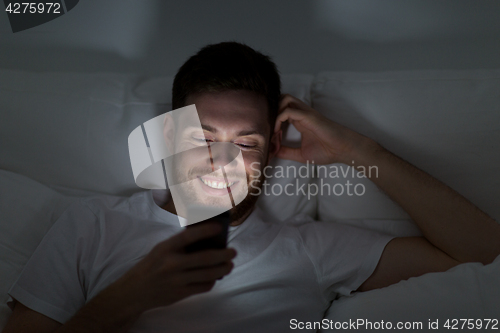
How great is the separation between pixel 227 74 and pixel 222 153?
221mm

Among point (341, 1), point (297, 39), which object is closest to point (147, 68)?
point (297, 39)

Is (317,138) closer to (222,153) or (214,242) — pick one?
(222,153)

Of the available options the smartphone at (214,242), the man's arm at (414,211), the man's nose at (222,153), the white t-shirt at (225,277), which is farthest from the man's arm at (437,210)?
the smartphone at (214,242)

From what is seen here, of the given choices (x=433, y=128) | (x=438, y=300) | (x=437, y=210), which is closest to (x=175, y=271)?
(x=438, y=300)

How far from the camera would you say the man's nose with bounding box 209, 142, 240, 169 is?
0.94 meters

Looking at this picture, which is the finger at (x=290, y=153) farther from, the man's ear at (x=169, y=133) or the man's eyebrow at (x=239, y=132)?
the man's ear at (x=169, y=133)

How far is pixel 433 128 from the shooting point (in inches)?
41.3

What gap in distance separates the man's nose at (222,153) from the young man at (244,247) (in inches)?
0.8

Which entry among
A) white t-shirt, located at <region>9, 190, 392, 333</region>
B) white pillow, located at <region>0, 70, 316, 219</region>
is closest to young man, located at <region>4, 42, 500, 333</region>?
white t-shirt, located at <region>9, 190, 392, 333</region>

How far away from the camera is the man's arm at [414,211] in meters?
0.90

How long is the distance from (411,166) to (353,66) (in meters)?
0.51

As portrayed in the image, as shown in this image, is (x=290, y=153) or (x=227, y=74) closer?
(x=227, y=74)

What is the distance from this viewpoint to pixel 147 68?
1.33m

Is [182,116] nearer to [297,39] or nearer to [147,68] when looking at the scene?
[147,68]
